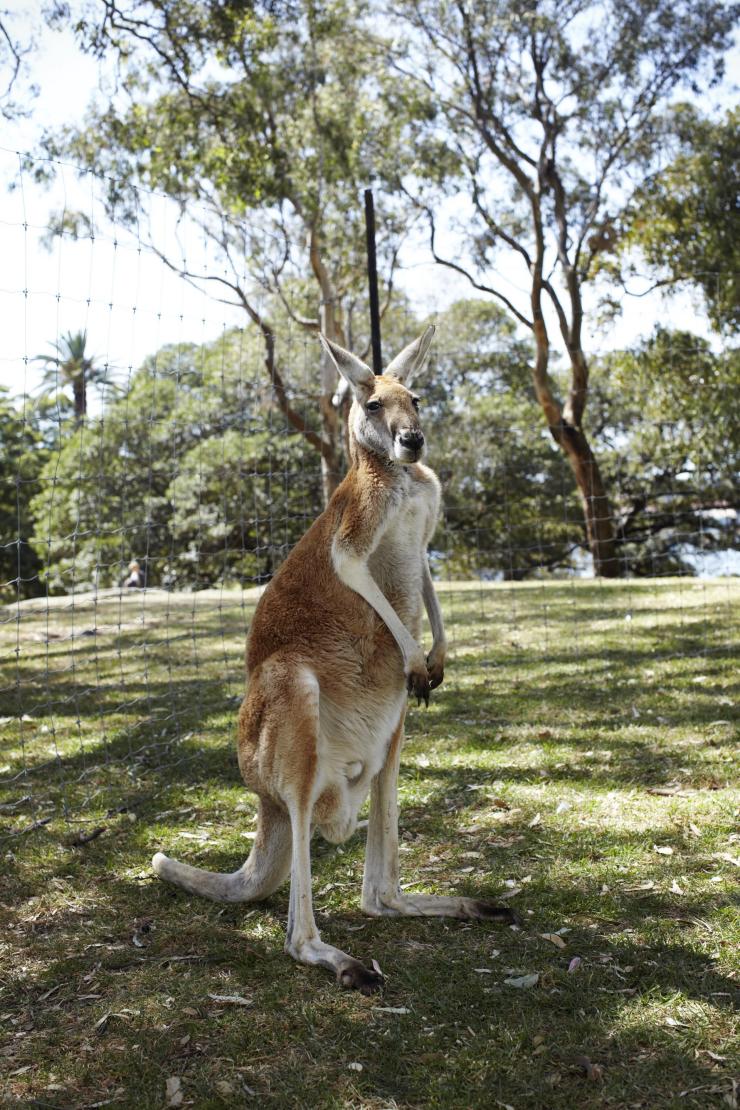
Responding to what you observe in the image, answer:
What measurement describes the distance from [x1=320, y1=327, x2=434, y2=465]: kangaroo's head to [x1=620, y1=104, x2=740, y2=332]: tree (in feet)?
47.0

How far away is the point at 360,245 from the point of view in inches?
811

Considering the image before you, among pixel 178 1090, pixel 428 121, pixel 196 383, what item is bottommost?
pixel 178 1090

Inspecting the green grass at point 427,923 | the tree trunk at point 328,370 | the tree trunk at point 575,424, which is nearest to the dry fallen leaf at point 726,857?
the green grass at point 427,923

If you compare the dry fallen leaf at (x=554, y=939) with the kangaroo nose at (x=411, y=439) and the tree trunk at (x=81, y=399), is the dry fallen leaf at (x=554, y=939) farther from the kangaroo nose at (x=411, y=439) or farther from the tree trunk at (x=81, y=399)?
the tree trunk at (x=81, y=399)

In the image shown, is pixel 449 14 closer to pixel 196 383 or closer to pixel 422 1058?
pixel 196 383

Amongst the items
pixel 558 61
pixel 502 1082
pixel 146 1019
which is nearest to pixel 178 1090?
pixel 146 1019

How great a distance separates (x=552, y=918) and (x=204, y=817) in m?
1.95

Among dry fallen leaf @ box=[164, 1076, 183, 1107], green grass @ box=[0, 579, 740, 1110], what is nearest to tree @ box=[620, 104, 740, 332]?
green grass @ box=[0, 579, 740, 1110]

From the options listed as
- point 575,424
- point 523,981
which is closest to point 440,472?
point 575,424

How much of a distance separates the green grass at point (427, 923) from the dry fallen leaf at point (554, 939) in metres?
0.01

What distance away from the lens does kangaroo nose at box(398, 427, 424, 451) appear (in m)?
3.42

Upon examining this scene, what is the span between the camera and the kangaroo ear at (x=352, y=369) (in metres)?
3.64

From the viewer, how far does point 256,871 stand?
3656 mm

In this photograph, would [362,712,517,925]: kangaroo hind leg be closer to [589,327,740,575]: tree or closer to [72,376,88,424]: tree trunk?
[72,376,88,424]: tree trunk
